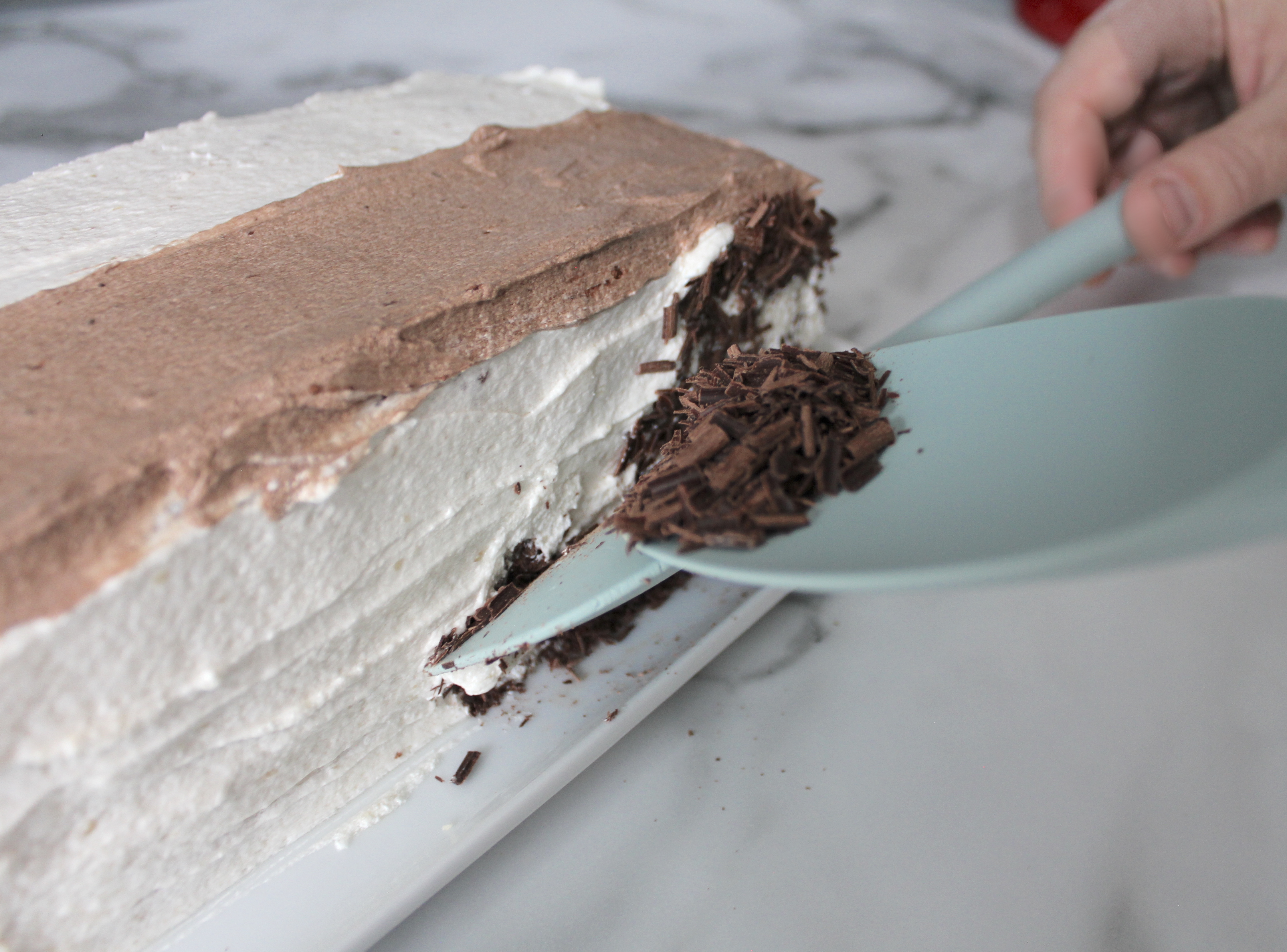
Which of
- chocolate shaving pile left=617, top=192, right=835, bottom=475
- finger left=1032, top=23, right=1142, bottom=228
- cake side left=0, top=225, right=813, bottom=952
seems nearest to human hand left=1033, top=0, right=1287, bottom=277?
finger left=1032, top=23, right=1142, bottom=228

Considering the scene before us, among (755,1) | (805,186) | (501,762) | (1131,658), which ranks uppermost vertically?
(755,1)

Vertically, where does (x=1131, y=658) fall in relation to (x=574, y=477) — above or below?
below

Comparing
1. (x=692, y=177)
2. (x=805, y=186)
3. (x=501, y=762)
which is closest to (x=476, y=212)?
(x=692, y=177)

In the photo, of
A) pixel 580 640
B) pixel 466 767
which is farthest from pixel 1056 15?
pixel 466 767

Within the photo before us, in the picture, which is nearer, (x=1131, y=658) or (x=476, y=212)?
(x=476, y=212)

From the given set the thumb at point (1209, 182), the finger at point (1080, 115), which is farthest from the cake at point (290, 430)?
the finger at point (1080, 115)

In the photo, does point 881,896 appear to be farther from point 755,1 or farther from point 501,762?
point 755,1

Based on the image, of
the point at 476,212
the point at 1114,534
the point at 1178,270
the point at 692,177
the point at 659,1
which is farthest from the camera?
the point at 659,1

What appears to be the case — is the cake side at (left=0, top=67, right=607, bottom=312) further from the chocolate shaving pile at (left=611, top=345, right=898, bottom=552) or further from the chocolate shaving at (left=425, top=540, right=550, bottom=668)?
the chocolate shaving pile at (left=611, top=345, right=898, bottom=552)
